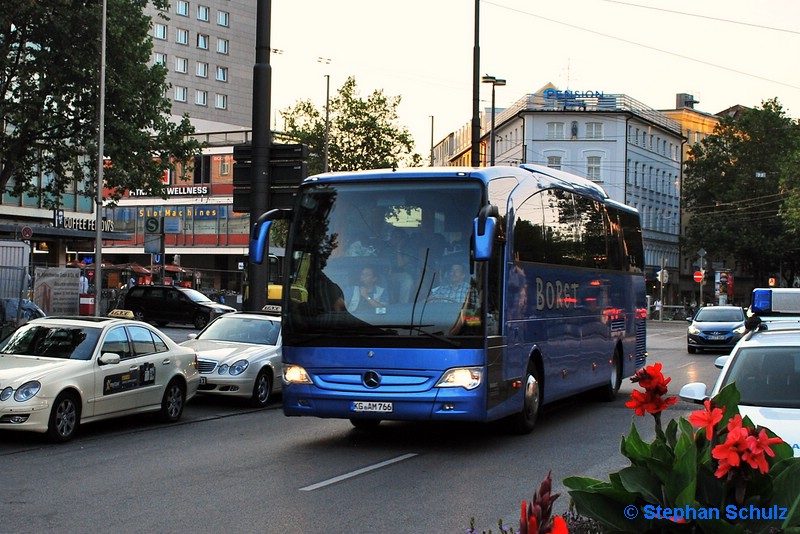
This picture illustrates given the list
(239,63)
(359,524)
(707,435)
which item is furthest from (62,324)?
(239,63)

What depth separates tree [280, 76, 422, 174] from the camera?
7275cm

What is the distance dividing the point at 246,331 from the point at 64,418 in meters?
6.01

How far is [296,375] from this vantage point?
1191 centimetres

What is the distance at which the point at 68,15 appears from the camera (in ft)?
107

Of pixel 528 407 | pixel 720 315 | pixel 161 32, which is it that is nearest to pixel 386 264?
pixel 528 407

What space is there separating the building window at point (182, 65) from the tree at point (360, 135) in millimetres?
17525

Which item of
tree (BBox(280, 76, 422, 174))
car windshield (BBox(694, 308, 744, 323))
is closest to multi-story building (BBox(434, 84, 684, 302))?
tree (BBox(280, 76, 422, 174))

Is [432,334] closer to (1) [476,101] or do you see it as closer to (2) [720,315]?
(1) [476,101]

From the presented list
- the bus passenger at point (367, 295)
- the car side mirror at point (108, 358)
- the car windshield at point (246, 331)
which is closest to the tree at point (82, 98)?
the car windshield at point (246, 331)

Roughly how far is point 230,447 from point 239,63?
3250 inches

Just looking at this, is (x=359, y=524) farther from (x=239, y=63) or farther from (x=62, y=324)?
(x=239, y=63)

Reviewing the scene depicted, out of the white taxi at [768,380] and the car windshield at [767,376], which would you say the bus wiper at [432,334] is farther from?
the car windshield at [767,376]

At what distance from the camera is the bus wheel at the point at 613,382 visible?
58.0 ft

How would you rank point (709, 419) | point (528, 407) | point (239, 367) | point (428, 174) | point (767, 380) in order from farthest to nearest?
point (239, 367), point (528, 407), point (428, 174), point (767, 380), point (709, 419)
